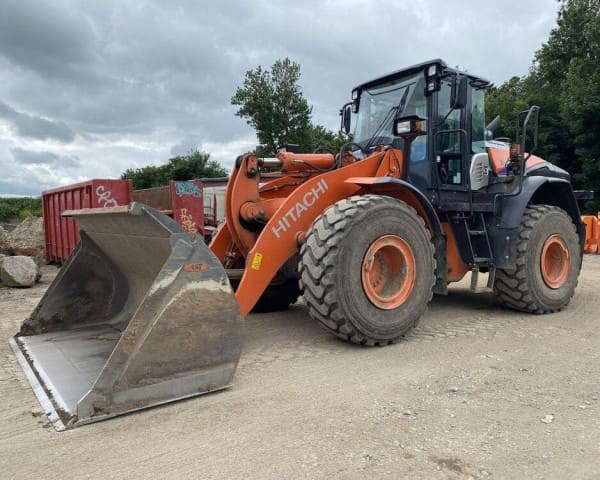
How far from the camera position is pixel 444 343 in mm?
4617

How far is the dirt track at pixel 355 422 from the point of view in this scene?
247 cm

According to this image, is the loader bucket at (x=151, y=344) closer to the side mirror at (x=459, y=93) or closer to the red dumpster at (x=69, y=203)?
the side mirror at (x=459, y=93)

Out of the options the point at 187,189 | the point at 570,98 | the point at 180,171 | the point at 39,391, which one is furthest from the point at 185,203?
the point at 180,171

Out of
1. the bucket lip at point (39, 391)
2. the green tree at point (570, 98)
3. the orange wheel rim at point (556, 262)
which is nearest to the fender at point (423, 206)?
the orange wheel rim at point (556, 262)

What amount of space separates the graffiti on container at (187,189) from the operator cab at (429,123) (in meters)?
4.54

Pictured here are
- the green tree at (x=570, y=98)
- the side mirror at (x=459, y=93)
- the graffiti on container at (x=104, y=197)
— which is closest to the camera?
the side mirror at (x=459, y=93)

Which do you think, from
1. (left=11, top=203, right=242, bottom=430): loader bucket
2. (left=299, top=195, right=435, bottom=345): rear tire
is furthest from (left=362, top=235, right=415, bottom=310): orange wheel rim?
(left=11, top=203, right=242, bottom=430): loader bucket

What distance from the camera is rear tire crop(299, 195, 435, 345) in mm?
4051

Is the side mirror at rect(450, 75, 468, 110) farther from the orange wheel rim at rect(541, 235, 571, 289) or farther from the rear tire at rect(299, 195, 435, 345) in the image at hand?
the orange wheel rim at rect(541, 235, 571, 289)

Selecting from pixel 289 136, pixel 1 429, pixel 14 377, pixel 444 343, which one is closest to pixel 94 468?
pixel 1 429

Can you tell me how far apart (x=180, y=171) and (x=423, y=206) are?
1669 inches

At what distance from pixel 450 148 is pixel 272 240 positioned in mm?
2555

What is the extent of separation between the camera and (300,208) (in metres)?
4.38

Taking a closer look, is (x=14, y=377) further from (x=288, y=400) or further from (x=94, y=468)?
(x=288, y=400)
